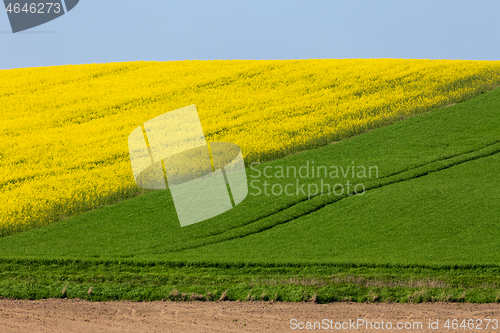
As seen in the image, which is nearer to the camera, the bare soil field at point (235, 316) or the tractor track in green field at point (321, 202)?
the bare soil field at point (235, 316)

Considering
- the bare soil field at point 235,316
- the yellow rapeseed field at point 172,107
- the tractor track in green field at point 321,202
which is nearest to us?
the bare soil field at point 235,316

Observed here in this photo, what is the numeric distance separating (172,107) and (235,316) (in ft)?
89.4

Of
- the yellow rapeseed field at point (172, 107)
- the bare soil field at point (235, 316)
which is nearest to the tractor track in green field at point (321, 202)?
the bare soil field at point (235, 316)

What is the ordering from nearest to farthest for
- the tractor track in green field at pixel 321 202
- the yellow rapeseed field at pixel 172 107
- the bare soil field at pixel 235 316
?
1. the bare soil field at pixel 235 316
2. the tractor track in green field at pixel 321 202
3. the yellow rapeseed field at pixel 172 107

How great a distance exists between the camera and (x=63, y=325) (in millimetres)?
10164

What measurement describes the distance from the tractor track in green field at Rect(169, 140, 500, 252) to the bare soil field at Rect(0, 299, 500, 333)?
20.5 ft

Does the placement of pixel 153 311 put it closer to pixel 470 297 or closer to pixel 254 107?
pixel 470 297

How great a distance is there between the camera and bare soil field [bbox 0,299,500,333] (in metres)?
9.81

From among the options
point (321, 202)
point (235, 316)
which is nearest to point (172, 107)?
point (321, 202)

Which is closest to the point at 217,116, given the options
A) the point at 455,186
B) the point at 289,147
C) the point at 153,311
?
the point at 289,147

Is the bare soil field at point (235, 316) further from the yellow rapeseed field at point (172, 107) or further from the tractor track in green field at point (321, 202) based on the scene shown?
the yellow rapeseed field at point (172, 107)

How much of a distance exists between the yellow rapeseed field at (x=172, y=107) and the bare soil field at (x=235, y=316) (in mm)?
10451

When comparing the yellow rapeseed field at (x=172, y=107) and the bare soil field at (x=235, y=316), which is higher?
the yellow rapeseed field at (x=172, y=107)

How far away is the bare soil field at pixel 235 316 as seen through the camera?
386 inches
